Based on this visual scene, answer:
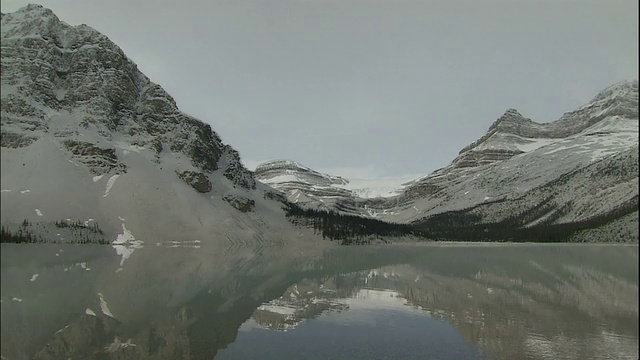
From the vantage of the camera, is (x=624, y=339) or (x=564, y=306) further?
(x=564, y=306)

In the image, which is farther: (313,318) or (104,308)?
(104,308)

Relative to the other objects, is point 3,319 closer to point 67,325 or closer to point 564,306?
point 67,325

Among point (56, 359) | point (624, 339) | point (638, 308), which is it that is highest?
point (638, 308)

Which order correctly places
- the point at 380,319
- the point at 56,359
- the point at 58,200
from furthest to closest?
1. the point at 58,200
2. the point at 380,319
3. the point at 56,359

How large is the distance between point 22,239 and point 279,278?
110025 millimetres

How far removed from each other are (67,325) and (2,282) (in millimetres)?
25380

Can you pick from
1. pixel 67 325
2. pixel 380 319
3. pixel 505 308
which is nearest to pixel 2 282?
pixel 67 325

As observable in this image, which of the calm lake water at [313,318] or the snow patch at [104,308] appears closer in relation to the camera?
the calm lake water at [313,318]

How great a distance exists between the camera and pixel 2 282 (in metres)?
51.5

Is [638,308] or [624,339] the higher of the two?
[638,308]

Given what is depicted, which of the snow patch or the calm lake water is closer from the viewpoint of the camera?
the calm lake water

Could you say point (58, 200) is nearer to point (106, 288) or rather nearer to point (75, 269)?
point (75, 269)

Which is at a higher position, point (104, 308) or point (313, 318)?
point (313, 318)

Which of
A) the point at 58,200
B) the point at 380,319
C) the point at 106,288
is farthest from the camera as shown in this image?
the point at 58,200
